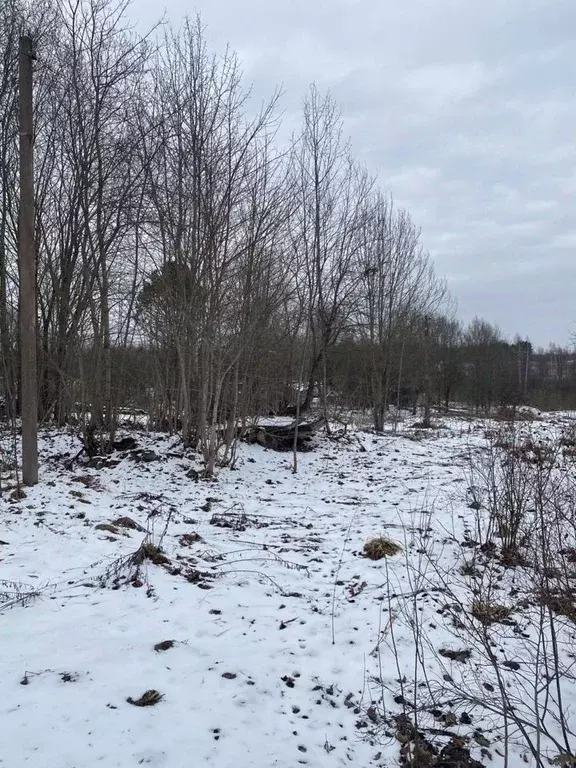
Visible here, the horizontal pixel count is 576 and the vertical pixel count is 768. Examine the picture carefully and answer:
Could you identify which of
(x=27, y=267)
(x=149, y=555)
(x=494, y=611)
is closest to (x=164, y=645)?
(x=149, y=555)

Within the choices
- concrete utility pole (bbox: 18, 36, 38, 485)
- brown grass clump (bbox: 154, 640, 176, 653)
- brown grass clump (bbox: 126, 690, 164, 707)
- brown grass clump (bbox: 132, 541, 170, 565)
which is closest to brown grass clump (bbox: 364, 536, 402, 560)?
brown grass clump (bbox: 132, 541, 170, 565)

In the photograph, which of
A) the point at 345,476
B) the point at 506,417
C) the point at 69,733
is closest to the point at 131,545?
the point at 69,733

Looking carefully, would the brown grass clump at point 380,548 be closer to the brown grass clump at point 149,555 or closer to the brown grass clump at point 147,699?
the brown grass clump at point 149,555

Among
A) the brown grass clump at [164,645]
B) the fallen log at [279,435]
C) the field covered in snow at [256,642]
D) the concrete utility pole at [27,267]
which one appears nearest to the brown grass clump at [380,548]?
the field covered in snow at [256,642]

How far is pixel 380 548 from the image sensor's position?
5.16 m

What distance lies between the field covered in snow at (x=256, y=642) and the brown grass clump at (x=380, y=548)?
0.07m

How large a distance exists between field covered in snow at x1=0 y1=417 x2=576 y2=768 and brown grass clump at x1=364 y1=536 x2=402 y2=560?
0.07 meters

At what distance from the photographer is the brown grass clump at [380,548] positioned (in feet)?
16.7

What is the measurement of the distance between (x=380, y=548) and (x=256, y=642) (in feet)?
6.73

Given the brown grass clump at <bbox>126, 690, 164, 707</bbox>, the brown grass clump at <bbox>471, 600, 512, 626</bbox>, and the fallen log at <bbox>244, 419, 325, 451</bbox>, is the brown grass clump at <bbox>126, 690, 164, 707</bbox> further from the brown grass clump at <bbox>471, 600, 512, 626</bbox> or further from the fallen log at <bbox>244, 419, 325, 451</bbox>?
the fallen log at <bbox>244, 419, 325, 451</bbox>

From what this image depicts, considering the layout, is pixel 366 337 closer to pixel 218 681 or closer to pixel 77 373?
pixel 77 373

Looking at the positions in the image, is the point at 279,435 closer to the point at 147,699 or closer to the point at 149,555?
the point at 149,555

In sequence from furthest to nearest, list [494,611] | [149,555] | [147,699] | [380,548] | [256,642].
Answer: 1. [380,548]
2. [149,555]
3. [494,611]
4. [256,642]
5. [147,699]

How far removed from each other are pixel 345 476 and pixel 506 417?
156 inches
